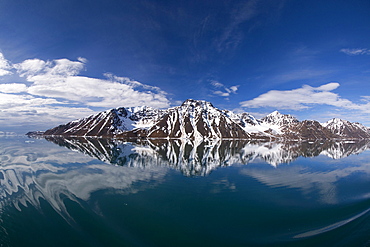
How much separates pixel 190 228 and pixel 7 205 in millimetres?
21958

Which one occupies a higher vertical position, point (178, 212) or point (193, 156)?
point (193, 156)

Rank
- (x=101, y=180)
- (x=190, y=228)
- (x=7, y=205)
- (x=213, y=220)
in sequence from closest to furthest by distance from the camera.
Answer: (x=190, y=228) < (x=213, y=220) < (x=7, y=205) < (x=101, y=180)

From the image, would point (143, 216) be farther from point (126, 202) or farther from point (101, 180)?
point (101, 180)

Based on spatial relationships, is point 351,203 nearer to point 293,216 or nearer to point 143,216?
point 293,216

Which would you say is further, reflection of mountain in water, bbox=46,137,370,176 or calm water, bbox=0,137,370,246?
reflection of mountain in water, bbox=46,137,370,176

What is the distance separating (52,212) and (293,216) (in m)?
27.3

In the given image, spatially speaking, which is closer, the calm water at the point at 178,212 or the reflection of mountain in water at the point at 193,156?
the calm water at the point at 178,212

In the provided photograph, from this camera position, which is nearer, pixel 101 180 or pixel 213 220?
pixel 213 220

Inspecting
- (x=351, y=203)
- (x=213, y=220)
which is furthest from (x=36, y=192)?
(x=351, y=203)

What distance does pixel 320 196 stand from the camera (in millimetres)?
25531

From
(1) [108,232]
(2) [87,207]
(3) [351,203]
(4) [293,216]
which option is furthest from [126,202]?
(3) [351,203]

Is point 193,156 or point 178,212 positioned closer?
point 178,212

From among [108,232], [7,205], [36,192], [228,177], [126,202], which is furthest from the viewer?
[228,177]

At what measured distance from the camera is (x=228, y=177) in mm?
36719
